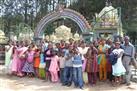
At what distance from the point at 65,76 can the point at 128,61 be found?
232cm

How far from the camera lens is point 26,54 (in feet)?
51.5

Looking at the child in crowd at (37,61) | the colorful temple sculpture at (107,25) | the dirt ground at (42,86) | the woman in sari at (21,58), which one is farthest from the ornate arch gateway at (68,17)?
the dirt ground at (42,86)

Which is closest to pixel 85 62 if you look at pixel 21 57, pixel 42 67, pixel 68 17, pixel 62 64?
pixel 62 64

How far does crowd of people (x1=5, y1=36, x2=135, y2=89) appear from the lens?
1331 cm

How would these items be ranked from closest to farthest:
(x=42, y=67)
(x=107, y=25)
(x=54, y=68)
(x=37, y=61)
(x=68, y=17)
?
1. (x=54, y=68)
2. (x=42, y=67)
3. (x=37, y=61)
4. (x=107, y=25)
5. (x=68, y=17)

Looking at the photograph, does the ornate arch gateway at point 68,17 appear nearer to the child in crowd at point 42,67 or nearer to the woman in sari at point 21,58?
the woman in sari at point 21,58

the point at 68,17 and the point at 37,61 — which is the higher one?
the point at 68,17

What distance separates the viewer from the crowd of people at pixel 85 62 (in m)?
13.3

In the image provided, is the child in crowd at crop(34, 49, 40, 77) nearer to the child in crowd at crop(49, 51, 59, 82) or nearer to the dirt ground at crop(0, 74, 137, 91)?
the dirt ground at crop(0, 74, 137, 91)

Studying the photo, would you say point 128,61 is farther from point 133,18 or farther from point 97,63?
point 133,18

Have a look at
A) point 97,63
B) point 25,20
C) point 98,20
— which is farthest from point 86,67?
point 25,20

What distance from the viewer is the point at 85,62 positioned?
13828mm

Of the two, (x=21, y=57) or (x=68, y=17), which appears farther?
(x=68, y=17)

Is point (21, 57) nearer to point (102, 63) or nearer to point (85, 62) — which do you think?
point (85, 62)
